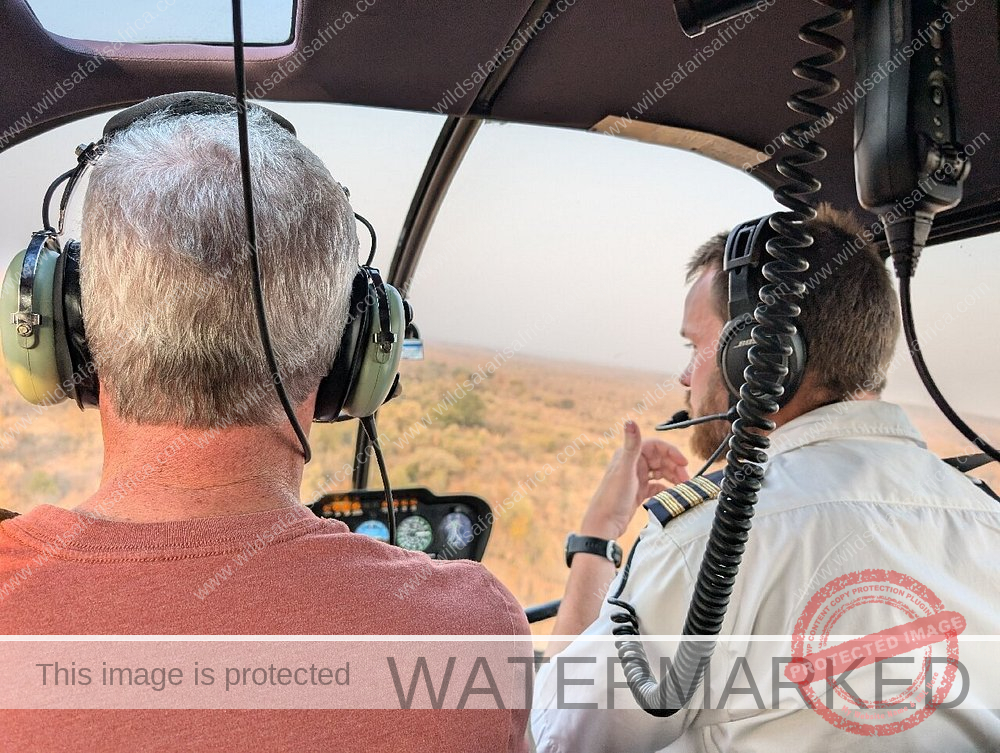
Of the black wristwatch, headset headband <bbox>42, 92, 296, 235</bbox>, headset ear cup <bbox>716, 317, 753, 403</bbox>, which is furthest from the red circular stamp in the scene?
headset headband <bbox>42, 92, 296, 235</bbox>

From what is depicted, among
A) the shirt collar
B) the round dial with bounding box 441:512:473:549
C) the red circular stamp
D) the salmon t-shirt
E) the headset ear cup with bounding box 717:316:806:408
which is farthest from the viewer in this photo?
the round dial with bounding box 441:512:473:549

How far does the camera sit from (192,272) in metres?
0.83

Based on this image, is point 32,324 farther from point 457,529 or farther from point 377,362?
point 457,529

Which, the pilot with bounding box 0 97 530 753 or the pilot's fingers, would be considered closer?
the pilot with bounding box 0 97 530 753

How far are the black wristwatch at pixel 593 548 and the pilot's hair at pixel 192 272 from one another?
1033 millimetres

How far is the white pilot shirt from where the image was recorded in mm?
1187

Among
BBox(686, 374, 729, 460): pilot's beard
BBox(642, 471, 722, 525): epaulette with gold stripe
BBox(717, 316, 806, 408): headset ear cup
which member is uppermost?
BBox(717, 316, 806, 408): headset ear cup

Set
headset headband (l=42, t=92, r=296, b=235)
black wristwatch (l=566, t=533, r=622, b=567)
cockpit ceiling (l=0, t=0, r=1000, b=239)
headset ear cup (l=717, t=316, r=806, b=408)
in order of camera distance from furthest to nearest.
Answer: black wristwatch (l=566, t=533, r=622, b=567) < cockpit ceiling (l=0, t=0, r=1000, b=239) < headset ear cup (l=717, t=316, r=806, b=408) < headset headband (l=42, t=92, r=296, b=235)

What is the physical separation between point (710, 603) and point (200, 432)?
0.63 m

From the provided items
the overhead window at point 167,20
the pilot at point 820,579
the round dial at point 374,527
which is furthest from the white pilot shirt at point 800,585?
the overhead window at point 167,20

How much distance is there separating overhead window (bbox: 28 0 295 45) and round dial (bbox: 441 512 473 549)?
126cm

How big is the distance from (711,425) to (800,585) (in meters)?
0.52

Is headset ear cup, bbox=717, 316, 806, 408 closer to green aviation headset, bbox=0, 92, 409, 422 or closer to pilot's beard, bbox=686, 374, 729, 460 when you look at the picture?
pilot's beard, bbox=686, 374, 729, 460

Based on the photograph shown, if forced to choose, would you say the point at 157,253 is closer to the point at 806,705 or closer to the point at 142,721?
the point at 142,721
